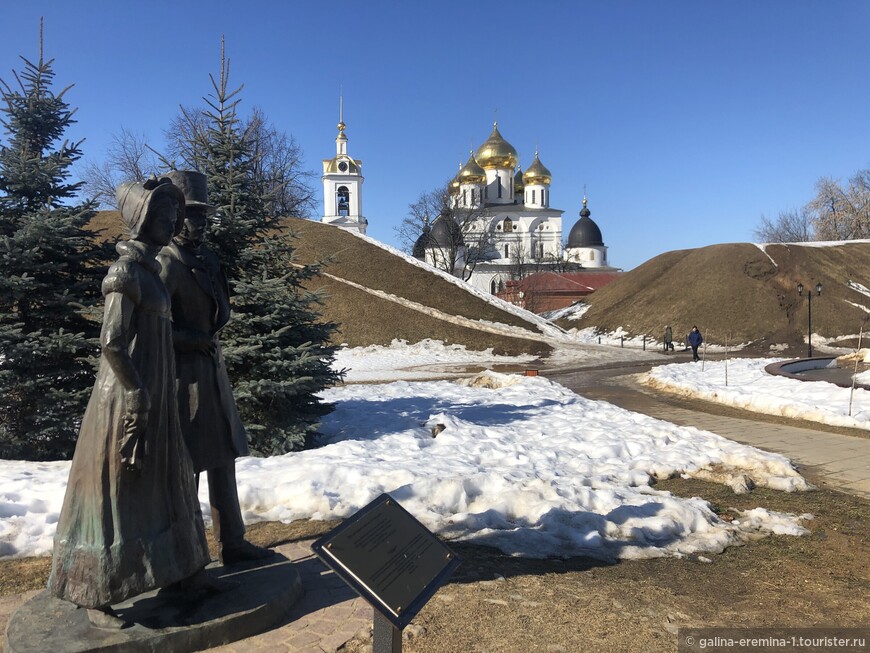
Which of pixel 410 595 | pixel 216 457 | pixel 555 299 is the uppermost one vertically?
pixel 555 299

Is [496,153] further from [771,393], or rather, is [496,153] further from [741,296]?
[771,393]

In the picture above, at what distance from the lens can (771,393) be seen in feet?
45.8

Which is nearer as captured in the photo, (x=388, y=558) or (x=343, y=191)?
(x=388, y=558)

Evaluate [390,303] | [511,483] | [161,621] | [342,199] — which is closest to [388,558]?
[161,621]

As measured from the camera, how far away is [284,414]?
836cm

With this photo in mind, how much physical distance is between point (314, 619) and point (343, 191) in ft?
226

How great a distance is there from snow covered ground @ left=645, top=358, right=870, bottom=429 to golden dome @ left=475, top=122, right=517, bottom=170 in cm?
6144

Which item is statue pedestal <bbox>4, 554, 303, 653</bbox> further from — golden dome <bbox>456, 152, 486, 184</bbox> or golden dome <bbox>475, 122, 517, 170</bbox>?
golden dome <bbox>475, 122, 517, 170</bbox>

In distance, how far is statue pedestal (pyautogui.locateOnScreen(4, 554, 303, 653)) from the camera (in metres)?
3.21

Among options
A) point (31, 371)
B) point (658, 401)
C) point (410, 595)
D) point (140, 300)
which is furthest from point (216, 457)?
point (658, 401)

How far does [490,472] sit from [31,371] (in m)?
5.95

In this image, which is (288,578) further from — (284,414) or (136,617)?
(284,414)

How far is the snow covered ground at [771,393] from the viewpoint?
38.3 feet

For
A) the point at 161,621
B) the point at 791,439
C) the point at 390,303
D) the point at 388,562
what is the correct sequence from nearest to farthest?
1. the point at 388,562
2. the point at 161,621
3. the point at 791,439
4. the point at 390,303
